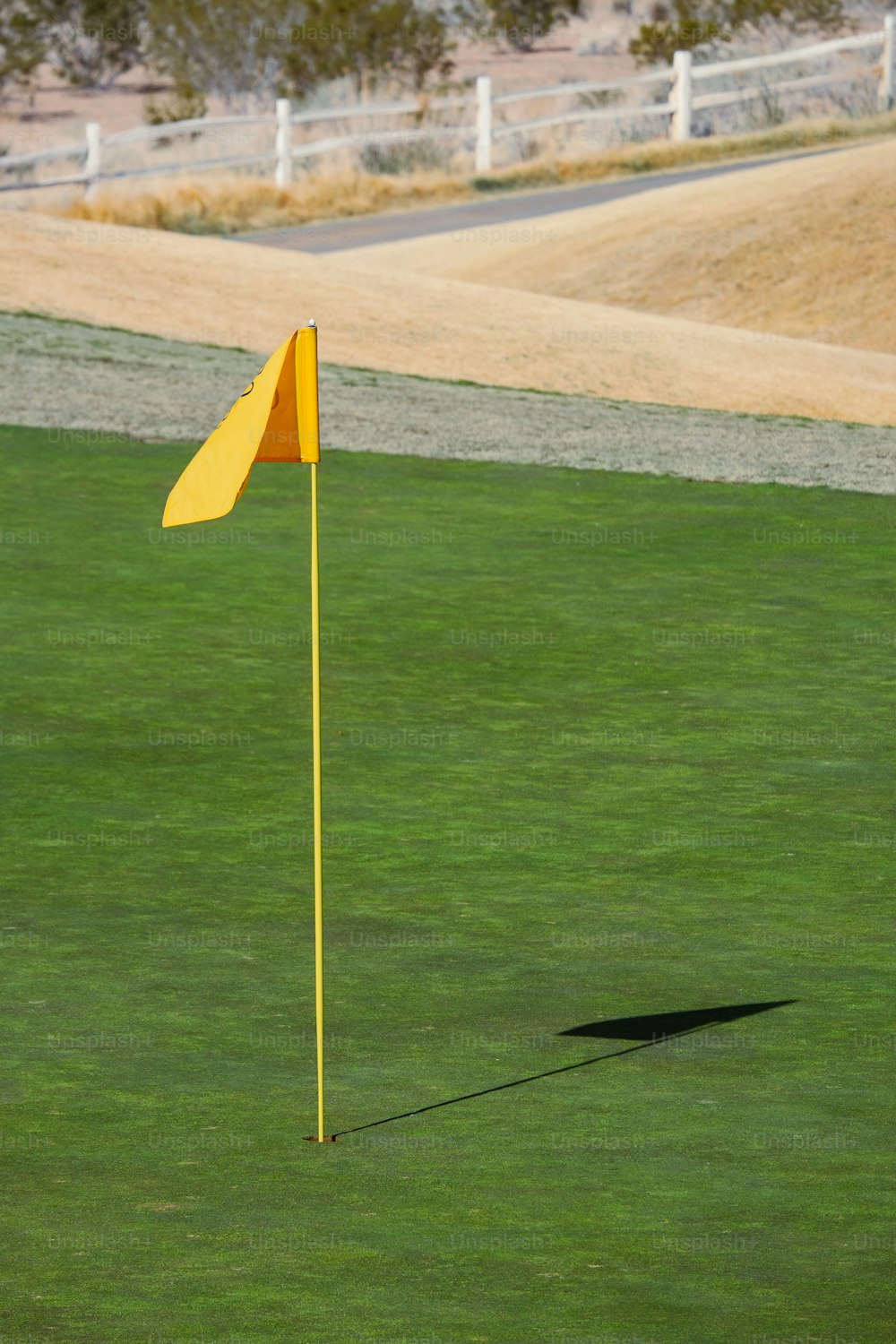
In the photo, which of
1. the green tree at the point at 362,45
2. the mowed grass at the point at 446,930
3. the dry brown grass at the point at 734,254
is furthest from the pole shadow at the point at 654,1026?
the green tree at the point at 362,45

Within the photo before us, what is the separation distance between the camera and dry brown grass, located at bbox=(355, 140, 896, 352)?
35.7m

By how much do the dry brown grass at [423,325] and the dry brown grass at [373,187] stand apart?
28.6 feet

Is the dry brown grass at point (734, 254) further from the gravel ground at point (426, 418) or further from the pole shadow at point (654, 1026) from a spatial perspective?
the pole shadow at point (654, 1026)

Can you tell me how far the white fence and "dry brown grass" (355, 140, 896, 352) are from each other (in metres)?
5.22

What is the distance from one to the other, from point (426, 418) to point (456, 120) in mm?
29764

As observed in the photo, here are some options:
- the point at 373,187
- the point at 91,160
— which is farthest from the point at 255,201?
the point at 91,160

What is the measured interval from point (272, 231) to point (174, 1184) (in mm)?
35464

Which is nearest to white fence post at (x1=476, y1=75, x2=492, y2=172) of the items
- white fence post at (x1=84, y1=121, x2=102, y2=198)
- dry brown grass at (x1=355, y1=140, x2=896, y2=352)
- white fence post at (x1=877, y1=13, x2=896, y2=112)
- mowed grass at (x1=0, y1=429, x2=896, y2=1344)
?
dry brown grass at (x1=355, y1=140, x2=896, y2=352)

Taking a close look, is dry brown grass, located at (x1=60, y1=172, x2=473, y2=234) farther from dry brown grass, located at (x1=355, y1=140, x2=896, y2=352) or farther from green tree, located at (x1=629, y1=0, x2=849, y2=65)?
green tree, located at (x1=629, y1=0, x2=849, y2=65)

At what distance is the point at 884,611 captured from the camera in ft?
52.0

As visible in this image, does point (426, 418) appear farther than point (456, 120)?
No

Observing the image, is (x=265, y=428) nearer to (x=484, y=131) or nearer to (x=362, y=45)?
(x=484, y=131)

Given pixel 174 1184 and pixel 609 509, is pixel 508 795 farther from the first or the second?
pixel 609 509

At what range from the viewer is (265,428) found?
7344mm
